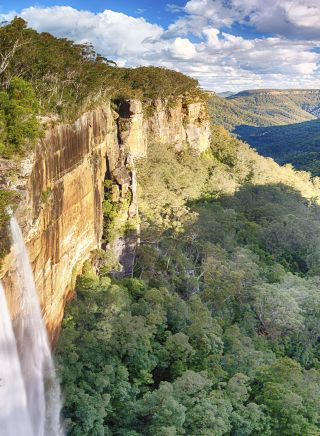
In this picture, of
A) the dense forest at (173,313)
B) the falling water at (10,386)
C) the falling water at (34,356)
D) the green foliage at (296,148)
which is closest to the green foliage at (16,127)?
the dense forest at (173,313)

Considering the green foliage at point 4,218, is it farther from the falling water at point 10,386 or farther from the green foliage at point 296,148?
the green foliage at point 296,148

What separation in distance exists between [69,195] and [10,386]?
31.2ft

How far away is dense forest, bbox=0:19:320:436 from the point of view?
18984 mm

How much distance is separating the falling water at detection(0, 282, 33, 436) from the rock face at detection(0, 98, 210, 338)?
75 cm

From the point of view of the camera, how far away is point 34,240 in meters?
16.3

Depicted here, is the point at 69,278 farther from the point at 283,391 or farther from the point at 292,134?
the point at 292,134

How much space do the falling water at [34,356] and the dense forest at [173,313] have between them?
74cm

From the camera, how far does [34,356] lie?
55.3 ft

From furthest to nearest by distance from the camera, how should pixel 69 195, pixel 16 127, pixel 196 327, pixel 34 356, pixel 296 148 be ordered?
pixel 296 148 < pixel 196 327 < pixel 69 195 < pixel 34 356 < pixel 16 127

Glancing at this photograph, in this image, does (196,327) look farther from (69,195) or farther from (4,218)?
(4,218)

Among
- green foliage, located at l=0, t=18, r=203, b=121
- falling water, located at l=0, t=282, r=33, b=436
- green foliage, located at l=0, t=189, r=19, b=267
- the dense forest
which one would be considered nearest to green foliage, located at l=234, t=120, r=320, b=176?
the dense forest

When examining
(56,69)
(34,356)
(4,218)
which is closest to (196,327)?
(34,356)

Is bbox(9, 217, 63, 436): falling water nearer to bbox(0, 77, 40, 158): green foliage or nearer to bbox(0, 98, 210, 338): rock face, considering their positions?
bbox(0, 98, 210, 338): rock face

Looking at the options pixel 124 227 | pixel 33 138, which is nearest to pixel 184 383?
pixel 33 138
